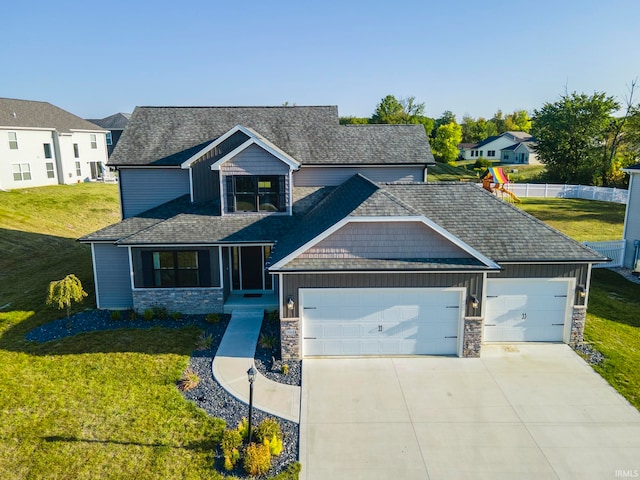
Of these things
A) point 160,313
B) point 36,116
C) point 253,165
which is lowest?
point 160,313

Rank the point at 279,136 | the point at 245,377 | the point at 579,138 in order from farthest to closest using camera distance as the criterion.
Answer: the point at 579,138, the point at 279,136, the point at 245,377

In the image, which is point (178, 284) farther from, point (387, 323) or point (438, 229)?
point (438, 229)

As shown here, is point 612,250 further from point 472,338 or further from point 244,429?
point 244,429

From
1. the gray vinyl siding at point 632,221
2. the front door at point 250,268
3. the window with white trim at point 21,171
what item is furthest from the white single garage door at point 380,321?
the window with white trim at point 21,171

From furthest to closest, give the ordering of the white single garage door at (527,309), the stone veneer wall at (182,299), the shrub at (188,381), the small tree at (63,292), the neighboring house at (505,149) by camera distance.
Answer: the neighboring house at (505,149), the stone veneer wall at (182,299), the small tree at (63,292), the white single garage door at (527,309), the shrub at (188,381)

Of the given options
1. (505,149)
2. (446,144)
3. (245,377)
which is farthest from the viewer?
(505,149)

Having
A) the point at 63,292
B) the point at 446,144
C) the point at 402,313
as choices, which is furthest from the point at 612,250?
the point at 446,144

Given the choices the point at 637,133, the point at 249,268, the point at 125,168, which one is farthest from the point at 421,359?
the point at 637,133

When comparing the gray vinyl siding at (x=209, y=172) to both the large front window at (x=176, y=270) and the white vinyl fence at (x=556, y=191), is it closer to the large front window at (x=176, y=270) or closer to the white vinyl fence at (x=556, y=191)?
the large front window at (x=176, y=270)
